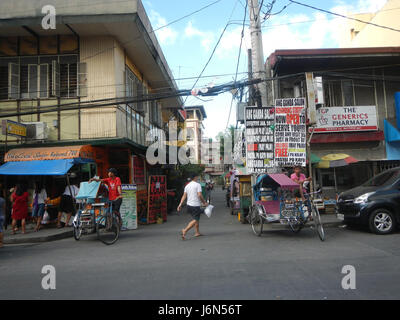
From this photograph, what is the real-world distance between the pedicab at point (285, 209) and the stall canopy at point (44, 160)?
6.51 metres

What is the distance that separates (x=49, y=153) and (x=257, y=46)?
8.90 m

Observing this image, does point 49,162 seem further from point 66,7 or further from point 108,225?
point 66,7

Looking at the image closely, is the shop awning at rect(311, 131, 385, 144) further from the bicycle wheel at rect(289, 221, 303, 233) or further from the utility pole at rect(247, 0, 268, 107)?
the bicycle wheel at rect(289, 221, 303, 233)

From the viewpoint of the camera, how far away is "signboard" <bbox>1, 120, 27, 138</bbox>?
11406 millimetres

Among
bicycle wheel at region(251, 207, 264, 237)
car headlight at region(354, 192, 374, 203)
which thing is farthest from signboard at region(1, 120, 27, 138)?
car headlight at region(354, 192, 374, 203)

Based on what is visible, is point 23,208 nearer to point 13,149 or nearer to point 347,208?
point 13,149

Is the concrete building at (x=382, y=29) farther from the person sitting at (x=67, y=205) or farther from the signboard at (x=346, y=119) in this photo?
the person sitting at (x=67, y=205)

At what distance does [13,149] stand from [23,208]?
3487 mm

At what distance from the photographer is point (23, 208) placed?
10047 mm

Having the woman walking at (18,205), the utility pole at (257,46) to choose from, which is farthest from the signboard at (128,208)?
the utility pole at (257,46)

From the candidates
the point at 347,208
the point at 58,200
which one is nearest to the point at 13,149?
the point at 58,200

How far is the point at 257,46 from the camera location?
37.9 ft

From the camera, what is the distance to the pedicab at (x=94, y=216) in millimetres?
8039

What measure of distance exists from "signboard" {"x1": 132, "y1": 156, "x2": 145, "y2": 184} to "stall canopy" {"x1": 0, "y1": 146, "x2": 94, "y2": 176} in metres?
2.33
